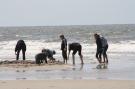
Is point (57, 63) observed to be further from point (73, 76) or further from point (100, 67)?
point (73, 76)

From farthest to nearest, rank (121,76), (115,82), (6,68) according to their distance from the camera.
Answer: (6,68)
(121,76)
(115,82)

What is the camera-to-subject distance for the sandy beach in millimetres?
11719

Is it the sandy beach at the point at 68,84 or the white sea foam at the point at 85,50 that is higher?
the white sea foam at the point at 85,50

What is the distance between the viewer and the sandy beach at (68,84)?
11.7 m

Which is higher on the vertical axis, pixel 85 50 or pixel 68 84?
pixel 85 50

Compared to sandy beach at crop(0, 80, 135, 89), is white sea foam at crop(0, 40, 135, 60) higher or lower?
higher

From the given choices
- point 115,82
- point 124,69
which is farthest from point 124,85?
point 124,69

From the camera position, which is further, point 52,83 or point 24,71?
point 24,71

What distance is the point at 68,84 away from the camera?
40.2 feet

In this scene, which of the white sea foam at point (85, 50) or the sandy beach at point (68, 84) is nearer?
the sandy beach at point (68, 84)

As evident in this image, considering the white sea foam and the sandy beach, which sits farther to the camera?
the white sea foam

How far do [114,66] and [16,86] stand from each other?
6515 mm

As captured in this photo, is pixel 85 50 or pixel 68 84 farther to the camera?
pixel 85 50

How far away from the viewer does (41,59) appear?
730 inches
